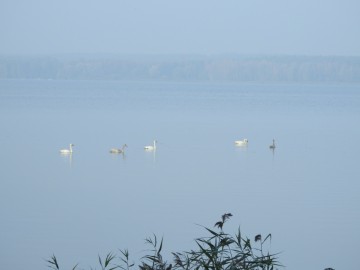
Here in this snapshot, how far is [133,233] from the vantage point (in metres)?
11.8

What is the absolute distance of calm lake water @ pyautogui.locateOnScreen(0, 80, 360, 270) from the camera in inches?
439

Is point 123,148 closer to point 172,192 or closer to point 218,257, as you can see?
point 172,192

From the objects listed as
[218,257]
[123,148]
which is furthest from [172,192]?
[218,257]

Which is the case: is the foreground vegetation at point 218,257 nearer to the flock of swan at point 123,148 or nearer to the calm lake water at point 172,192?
the calm lake water at point 172,192

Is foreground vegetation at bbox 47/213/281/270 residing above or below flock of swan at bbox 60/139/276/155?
below

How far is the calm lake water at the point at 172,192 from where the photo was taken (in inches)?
439

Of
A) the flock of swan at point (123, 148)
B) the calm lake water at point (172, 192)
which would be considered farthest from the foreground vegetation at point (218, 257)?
the flock of swan at point (123, 148)

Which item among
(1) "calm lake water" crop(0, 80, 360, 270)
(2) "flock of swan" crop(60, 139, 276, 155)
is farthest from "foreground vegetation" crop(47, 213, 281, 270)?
(2) "flock of swan" crop(60, 139, 276, 155)

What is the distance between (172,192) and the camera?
15.3m

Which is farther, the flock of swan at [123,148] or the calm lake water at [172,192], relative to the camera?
the flock of swan at [123,148]

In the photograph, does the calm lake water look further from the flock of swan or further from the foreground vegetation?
the foreground vegetation

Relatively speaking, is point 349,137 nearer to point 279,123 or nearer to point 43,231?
point 279,123

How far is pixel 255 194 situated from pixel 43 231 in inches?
179

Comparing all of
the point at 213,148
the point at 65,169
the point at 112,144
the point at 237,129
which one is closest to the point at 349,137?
the point at 237,129
